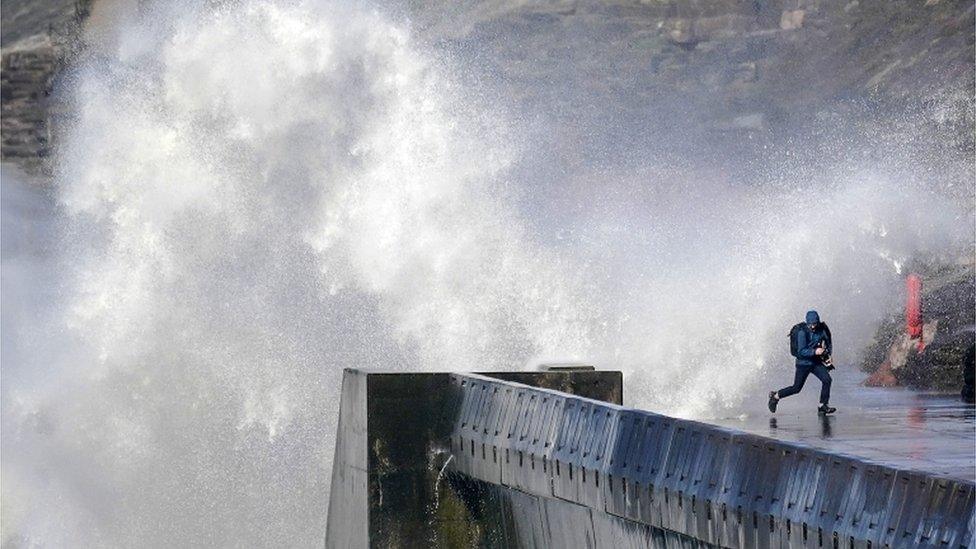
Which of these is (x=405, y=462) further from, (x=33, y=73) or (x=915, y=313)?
(x=33, y=73)

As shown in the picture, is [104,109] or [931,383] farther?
[104,109]

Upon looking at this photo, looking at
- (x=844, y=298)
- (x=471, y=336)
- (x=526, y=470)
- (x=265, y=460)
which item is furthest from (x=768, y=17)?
(x=526, y=470)

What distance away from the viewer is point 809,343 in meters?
23.6

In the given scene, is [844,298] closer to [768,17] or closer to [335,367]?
[335,367]

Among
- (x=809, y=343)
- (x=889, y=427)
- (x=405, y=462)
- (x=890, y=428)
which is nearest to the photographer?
(x=890, y=428)

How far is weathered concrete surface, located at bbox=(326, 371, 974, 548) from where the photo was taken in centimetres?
1527

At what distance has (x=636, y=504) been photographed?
60.3ft

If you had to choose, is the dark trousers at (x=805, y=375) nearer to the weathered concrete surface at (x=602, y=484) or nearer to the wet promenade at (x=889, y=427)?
the wet promenade at (x=889, y=427)

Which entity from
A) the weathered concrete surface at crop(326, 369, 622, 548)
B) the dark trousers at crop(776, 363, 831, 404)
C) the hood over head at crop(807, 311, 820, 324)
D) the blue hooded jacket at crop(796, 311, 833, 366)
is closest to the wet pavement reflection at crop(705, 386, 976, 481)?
the dark trousers at crop(776, 363, 831, 404)

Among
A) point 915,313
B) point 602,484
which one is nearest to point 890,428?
point 602,484

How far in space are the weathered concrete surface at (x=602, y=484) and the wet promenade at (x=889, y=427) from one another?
2.67ft

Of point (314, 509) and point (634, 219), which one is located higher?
point (634, 219)

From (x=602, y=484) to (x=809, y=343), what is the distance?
5255 millimetres

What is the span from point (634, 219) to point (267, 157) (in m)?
47.2
